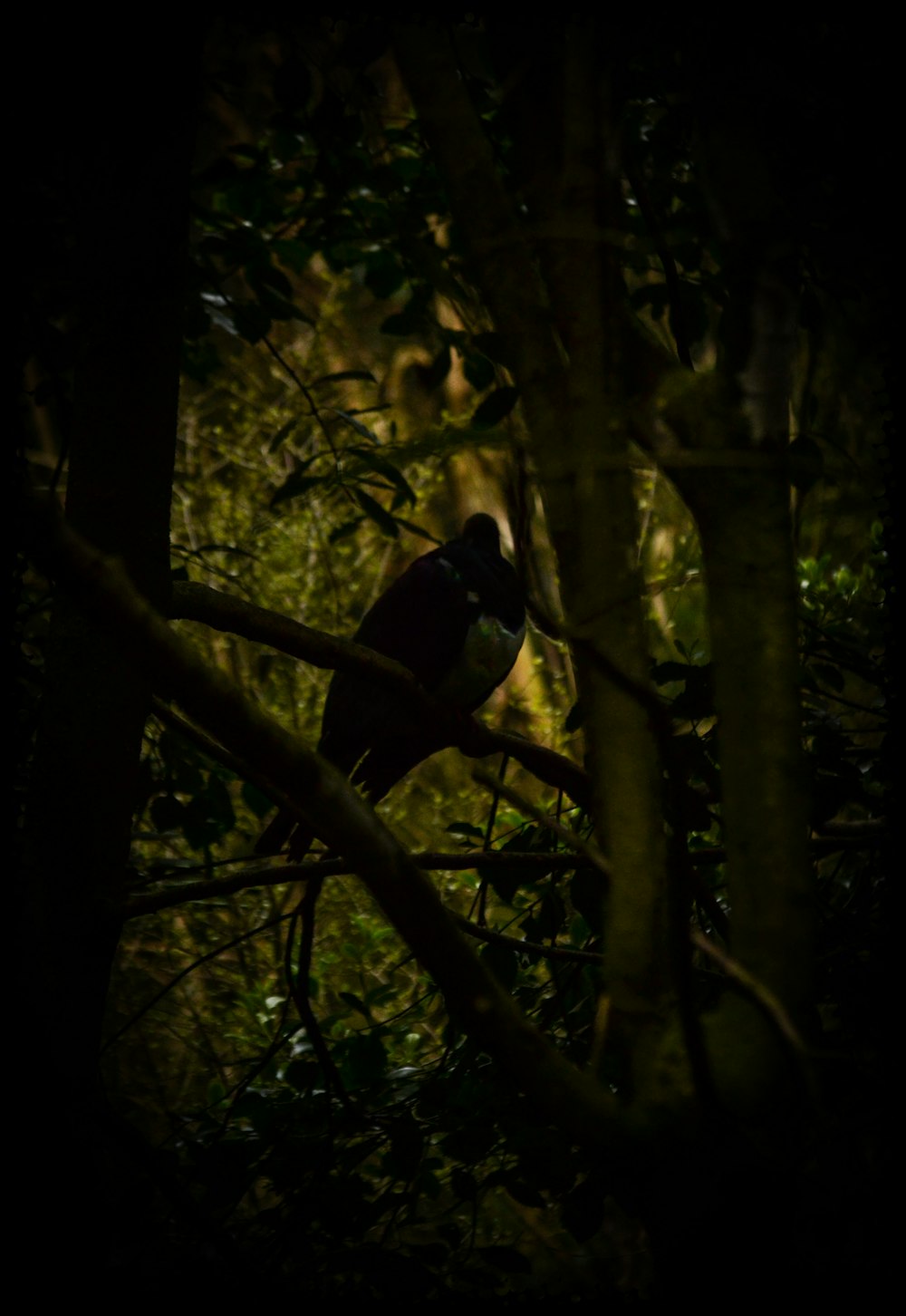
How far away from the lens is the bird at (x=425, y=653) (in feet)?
8.53

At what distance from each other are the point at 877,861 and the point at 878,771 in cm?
16

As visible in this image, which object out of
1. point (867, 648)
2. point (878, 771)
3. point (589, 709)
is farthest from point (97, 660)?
point (867, 648)

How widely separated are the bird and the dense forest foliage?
1.29 feet

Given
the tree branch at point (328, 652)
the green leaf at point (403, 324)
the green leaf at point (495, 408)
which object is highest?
the green leaf at point (403, 324)

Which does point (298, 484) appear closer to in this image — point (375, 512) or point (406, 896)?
point (375, 512)

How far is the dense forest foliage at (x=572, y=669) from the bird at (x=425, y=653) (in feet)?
1.29

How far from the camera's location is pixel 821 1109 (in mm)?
829

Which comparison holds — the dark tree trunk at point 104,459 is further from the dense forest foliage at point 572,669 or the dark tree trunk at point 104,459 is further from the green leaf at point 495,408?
the green leaf at point 495,408

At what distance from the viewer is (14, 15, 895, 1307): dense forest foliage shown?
33.9 inches

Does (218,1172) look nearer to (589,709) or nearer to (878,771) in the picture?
(589,709)

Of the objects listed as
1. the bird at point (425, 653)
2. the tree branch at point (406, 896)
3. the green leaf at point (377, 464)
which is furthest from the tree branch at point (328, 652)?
the bird at point (425, 653)

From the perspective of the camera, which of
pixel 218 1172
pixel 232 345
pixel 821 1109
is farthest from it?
pixel 232 345

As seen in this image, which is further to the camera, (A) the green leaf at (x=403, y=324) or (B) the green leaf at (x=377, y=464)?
(A) the green leaf at (x=403, y=324)

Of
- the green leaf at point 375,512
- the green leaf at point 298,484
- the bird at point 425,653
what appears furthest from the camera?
the bird at point 425,653
